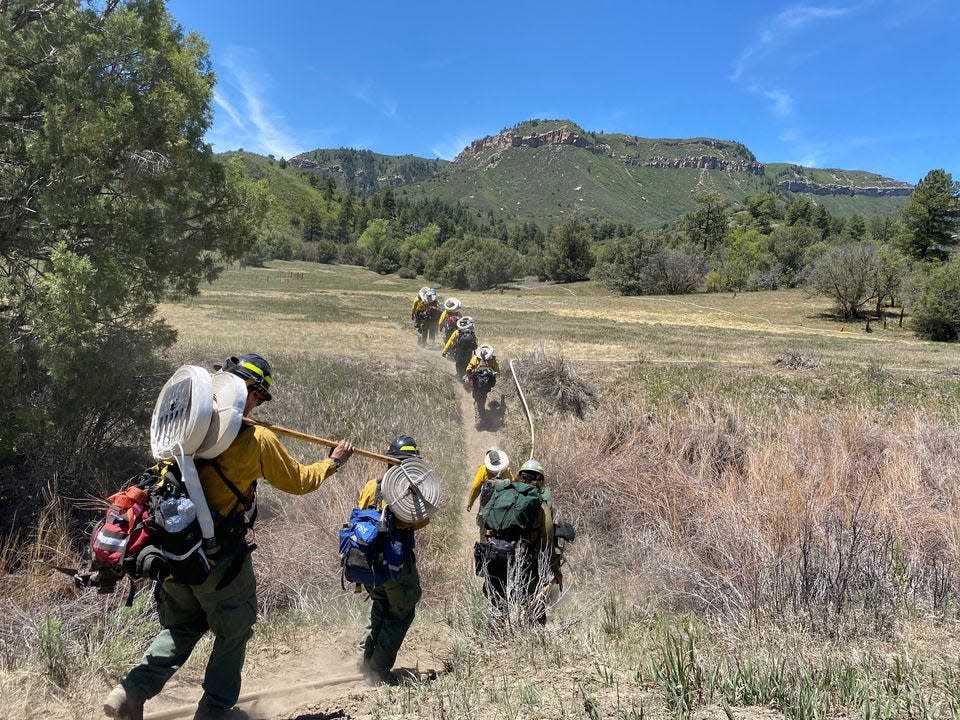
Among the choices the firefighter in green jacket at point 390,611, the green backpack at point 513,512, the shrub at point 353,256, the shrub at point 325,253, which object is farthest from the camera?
the shrub at point 353,256

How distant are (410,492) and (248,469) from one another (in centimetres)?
122

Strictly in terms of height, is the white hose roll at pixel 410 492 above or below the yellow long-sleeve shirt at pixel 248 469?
below

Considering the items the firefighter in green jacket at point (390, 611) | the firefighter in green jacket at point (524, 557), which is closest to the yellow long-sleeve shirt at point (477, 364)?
the firefighter in green jacket at point (524, 557)

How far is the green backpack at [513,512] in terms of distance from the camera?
201 inches

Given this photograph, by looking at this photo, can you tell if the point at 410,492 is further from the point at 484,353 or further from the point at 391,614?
the point at 484,353

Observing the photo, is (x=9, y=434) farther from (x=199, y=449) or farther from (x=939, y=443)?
(x=939, y=443)

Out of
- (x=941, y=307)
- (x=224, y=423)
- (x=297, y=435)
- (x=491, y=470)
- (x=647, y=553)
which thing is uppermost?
(x=941, y=307)

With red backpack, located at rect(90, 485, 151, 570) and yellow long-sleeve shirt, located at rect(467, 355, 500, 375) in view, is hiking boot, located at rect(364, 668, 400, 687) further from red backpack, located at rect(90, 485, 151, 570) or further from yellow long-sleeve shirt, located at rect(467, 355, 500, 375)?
yellow long-sleeve shirt, located at rect(467, 355, 500, 375)

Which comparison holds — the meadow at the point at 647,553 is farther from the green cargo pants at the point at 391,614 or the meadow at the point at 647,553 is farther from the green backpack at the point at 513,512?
the green backpack at the point at 513,512

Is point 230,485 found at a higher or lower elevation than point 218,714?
higher

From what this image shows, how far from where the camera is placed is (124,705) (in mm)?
3354

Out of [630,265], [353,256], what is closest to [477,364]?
[630,265]

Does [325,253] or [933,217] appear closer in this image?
[933,217]

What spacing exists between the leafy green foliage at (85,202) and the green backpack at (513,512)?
6.23 meters
